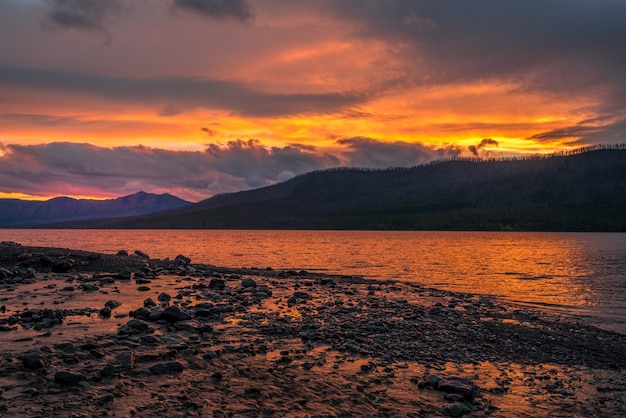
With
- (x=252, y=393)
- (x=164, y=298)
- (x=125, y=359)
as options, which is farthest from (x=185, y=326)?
(x=164, y=298)

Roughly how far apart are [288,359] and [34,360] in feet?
21.8

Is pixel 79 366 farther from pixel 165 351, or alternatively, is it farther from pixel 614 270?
pixel 614 270

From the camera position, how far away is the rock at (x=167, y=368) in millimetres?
12023

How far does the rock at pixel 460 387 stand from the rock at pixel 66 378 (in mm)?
8965

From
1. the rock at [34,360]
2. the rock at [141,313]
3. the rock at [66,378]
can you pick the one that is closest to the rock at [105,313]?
the rock at [141,313]

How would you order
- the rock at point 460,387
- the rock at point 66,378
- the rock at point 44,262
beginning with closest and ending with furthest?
the rock at point 66,378 → the rock at point 460,387 → the rock at point 44,262

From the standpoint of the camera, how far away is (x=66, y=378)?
10703 millimetres

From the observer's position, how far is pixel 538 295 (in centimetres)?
3347

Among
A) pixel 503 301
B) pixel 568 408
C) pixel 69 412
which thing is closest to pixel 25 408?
pixel 69 412

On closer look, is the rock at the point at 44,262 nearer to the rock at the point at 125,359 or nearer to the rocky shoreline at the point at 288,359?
the rocky shoreline at the point at 288,359

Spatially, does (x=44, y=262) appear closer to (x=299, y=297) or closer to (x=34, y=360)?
(x=299, y=297)

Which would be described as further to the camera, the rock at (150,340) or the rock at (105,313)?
the rock at (105,313)

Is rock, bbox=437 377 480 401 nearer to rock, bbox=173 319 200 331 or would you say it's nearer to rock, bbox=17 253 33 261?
rock, bbox=173 319 200 331

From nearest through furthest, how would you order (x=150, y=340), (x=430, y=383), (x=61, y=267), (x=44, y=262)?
(x=430, y=383) < (x=150, y=340) < (x=61, y=267) < (x=44, y=262)
